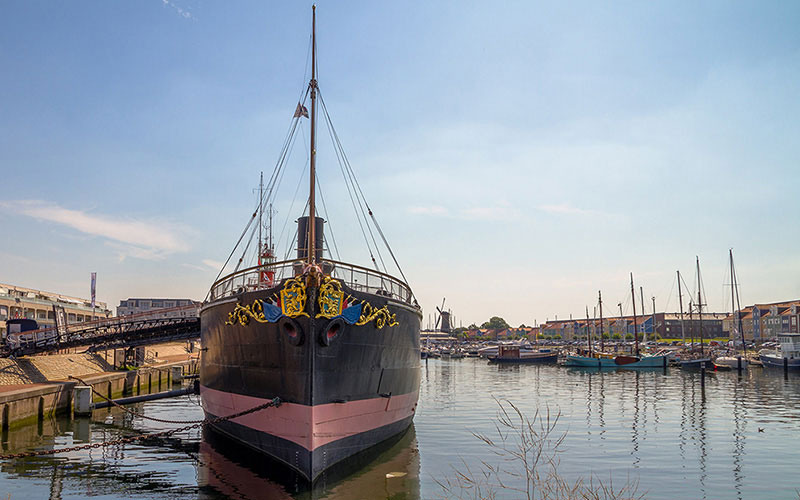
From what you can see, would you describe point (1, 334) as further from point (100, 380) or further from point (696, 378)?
point (696, 378)

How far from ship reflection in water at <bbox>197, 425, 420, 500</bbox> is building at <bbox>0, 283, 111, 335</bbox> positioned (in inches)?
1482

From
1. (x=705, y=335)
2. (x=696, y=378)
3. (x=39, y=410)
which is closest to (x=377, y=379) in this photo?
(x=39, y=410)

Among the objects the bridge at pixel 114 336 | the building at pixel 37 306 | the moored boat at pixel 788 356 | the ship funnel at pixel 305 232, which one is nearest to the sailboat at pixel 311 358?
the ship funnel at pixel 305 232

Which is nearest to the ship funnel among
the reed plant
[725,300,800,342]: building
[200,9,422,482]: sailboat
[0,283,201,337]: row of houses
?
[200,9,422,482]: sailboat

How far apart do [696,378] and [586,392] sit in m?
18.6

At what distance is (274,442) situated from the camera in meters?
14.1

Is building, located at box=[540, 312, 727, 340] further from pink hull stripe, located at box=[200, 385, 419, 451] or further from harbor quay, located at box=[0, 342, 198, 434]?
pink hull stripe, located at box=[200, 385, 419, 451]

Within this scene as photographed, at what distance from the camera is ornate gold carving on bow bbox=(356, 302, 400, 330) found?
14.4 metres

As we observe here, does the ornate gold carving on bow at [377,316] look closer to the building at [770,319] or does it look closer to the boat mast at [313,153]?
the boat mast at [313,153]

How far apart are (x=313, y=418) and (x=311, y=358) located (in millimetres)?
1413

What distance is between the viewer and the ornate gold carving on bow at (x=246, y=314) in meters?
14.2

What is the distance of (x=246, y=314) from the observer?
582 inches

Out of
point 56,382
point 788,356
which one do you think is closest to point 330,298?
point 56,382

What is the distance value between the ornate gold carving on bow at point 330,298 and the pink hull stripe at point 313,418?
225 centimetres
